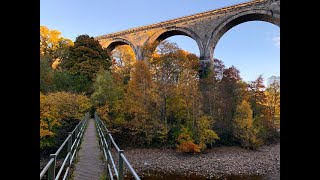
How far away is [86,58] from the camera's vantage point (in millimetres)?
27047

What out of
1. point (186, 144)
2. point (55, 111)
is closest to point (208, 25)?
point (186, 144)

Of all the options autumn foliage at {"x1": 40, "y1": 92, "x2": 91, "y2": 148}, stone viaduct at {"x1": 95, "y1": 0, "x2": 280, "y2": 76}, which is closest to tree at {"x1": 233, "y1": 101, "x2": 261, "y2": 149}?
stone viaduct at {"x1": 95, "y1": 0, "x2": 280, "y2": 76}

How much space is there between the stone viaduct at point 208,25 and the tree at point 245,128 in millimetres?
5843

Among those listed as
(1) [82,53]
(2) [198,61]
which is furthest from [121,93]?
(2) [198,61]

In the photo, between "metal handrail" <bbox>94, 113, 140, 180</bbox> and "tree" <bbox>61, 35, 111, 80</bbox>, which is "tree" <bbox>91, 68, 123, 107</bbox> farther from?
"metal handrail" <bbox>94, 113, 140, 180</bbox>

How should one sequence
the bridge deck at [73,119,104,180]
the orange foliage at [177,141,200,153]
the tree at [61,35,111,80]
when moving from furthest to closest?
the tree at [61,35,111,80]
the orange foliage at [177,141,200,153]
the bridge deck at [73,119,104,180]

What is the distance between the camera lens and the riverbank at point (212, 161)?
1852 cm

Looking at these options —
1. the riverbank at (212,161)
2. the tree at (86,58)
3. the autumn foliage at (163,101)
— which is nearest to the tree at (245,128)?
the autumn foliage at (163,101)

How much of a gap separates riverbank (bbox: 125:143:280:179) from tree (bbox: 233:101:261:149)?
2.38 feet

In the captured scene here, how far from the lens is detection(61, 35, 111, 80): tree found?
2648 centimetres

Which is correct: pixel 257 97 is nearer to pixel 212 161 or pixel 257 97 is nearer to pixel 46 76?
pixel 212 161

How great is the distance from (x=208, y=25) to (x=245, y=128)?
10538mm

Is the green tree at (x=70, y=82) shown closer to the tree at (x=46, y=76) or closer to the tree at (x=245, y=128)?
the tree at (x=46, y=76)
